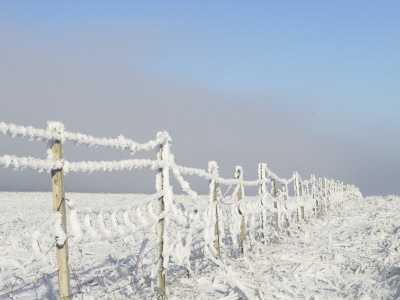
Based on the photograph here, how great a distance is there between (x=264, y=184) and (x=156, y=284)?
5.52m

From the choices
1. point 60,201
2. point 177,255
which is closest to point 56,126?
point 60,201

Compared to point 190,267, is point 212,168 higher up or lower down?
higher up

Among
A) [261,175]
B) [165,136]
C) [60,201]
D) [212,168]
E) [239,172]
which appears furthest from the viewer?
[261,175]

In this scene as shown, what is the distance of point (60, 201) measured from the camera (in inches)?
142

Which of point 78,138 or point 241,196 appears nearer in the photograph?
point 78,138

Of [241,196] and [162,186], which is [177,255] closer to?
[162,186]

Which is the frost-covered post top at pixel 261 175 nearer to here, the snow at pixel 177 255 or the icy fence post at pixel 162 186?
the snow at pixel 177 255

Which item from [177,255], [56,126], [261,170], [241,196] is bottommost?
[177,255]

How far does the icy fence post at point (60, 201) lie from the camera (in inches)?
141

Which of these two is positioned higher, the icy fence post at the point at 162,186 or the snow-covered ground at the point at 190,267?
the icy fence post at the point at 162,186

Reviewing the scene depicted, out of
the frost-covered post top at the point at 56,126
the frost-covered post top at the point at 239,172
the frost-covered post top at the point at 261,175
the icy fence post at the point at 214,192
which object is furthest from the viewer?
the frost-covered post top at the point at 261,175

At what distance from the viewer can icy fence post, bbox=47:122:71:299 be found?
3586 mm

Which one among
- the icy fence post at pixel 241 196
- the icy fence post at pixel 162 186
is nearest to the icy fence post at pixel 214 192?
the icy fence post at pixel 241 196

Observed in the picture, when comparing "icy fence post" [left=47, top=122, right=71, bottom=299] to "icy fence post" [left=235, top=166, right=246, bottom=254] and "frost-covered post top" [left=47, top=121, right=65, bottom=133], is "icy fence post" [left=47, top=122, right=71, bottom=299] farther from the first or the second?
"icy fence post" [left=235, top=166, right=246, bottom=254]
